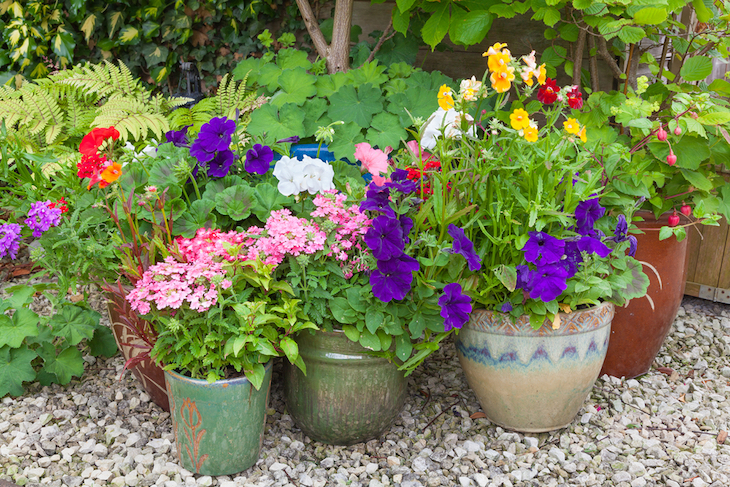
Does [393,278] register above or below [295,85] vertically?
below

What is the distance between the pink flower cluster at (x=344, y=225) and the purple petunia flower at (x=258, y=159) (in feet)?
0.77

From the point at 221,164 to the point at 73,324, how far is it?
0.84 meters

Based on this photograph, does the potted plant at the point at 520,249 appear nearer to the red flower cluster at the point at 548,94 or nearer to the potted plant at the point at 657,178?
the red flower cluster at the point at 548,94

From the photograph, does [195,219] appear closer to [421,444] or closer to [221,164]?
[221,164]

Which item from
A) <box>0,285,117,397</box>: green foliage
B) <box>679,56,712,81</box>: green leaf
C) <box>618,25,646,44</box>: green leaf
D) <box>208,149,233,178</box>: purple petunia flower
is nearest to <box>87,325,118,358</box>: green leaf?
<box>0,285,117,397</box>: green foliage

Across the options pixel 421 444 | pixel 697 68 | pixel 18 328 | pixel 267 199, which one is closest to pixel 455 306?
pixel 421 444

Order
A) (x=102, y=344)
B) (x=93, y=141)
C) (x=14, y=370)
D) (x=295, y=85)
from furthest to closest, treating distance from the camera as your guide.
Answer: (x=295, y=85) → (x=102, y=344) → (x=14, y=370) → (x=93, y=141)

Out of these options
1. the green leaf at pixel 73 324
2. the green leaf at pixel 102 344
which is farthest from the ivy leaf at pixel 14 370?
the green leaf at pixel 102 344

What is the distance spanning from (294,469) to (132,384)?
29.0 inches

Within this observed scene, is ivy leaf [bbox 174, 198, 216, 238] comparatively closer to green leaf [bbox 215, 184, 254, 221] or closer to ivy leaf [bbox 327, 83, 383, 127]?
green leaf [bbox 215, 184, 254, 221]

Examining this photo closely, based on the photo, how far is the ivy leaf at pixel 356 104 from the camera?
2221 millimetres

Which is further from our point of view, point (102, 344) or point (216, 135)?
point (102, 344)

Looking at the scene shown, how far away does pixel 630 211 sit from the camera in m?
1.69

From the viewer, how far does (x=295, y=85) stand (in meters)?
2.42
